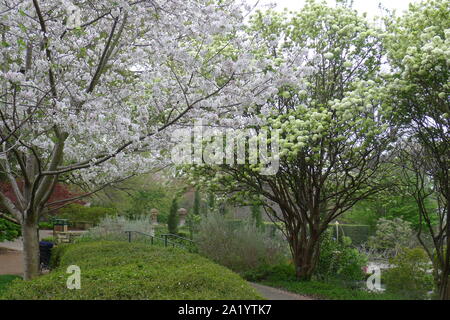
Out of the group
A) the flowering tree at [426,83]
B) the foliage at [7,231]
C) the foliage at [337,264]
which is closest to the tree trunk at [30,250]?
the flowering tree at [426,83]

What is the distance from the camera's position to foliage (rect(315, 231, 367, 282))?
9500 mm

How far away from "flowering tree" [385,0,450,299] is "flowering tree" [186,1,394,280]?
1.28 ft

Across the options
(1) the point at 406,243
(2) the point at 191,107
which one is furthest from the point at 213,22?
(1) the point at 406,243

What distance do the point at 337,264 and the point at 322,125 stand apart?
429 cm

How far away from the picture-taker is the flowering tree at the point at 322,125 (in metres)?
6.95

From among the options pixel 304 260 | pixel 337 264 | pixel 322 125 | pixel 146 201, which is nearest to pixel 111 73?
pixel 322 125

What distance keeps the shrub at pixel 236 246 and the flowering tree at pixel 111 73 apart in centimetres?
434

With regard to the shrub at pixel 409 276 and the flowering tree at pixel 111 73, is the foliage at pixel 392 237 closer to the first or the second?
the shrub at pixel 409 276

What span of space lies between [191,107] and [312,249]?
15.7ft

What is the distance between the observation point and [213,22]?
4.58 m

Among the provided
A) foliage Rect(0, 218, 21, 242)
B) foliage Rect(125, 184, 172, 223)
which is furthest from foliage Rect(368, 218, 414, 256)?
foliage Rect(0, 218, 21, 242)

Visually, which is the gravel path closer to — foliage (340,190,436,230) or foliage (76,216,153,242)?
foliage (76,216,153,242)

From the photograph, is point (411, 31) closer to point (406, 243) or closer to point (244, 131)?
point (244, 131)

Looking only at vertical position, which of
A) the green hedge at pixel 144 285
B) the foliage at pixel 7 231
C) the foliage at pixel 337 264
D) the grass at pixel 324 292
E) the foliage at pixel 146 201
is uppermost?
the foliage at pixel 146 201
